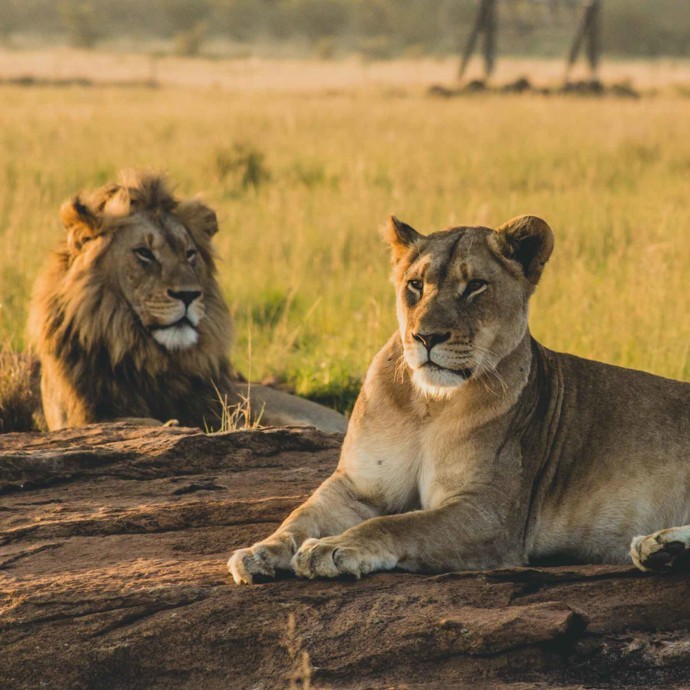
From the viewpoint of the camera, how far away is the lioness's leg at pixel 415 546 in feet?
10.9

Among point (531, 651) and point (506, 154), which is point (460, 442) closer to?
point (531, 651)

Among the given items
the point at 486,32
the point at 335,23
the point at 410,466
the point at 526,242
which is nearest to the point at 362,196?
the point at 526,242

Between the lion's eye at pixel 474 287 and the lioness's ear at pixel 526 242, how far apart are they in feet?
0.52

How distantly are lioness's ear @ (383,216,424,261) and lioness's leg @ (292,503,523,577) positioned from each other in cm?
83

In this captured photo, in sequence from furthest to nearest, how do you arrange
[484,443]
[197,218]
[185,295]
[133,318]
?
[197,218] < [133,318] < [185,295] < [484,443]

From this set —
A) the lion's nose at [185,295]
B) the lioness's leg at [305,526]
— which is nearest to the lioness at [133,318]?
the lion's nose at [185,295]

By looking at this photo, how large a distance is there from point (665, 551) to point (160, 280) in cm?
320

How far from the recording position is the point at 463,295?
3.66 meters

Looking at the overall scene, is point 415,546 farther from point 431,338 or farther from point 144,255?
point 144,255

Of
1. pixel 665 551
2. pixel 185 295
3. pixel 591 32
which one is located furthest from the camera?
pixel 591 32

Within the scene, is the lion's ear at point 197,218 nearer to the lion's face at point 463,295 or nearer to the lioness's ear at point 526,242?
the lion's face at point 463,295

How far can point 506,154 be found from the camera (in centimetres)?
1441

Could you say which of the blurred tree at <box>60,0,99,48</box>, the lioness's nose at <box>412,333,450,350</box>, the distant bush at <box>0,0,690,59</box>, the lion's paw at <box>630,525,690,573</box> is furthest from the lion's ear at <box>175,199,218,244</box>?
the distant bush at <box>0,0,690,59</box>

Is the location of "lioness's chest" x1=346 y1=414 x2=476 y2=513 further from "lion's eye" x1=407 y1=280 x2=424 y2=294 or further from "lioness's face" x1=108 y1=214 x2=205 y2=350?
"lioness's face" x1=108 y1=214 x2=205 y2=350
